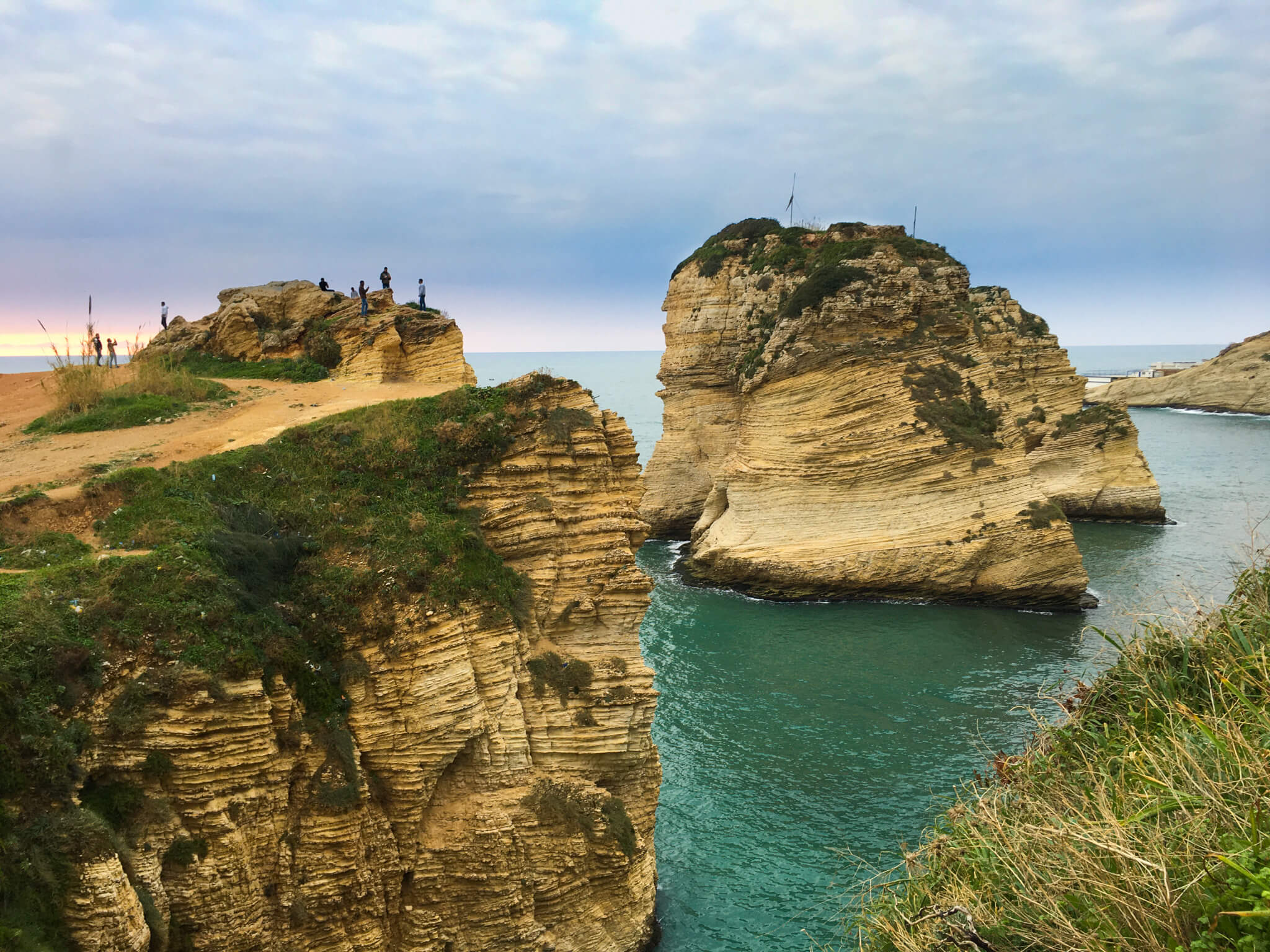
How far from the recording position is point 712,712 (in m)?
22.6

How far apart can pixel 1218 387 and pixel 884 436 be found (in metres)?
81.9

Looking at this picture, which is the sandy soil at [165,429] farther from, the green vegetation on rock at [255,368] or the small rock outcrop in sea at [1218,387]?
the small rock outcrop in sea at [1218,387]

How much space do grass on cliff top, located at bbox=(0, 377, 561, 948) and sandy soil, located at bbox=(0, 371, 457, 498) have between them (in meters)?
1.48

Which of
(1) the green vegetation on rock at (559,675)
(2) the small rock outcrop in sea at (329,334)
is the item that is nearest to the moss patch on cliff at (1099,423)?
(2) the small rock outcrop in sea at (329,334)

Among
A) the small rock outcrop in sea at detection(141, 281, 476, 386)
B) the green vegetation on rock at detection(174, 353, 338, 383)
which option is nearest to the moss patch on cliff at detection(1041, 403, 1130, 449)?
the small rock outcrop in sea at detection(141, 281, 476, 386)

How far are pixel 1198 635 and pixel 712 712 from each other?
1650 cm

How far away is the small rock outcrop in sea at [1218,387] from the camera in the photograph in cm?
8775

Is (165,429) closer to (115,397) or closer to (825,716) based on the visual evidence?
(115,397)

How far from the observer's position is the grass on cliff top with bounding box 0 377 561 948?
786 centimetres

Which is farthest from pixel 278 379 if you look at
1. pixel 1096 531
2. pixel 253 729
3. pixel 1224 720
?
pixel 1096 531

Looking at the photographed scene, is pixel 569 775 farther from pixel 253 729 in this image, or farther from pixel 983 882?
pixel 983 882

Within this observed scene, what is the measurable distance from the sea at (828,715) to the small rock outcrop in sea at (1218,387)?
59.7 metres

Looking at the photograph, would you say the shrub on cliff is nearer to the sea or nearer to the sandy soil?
the sandy soil

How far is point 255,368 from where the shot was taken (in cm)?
2017
